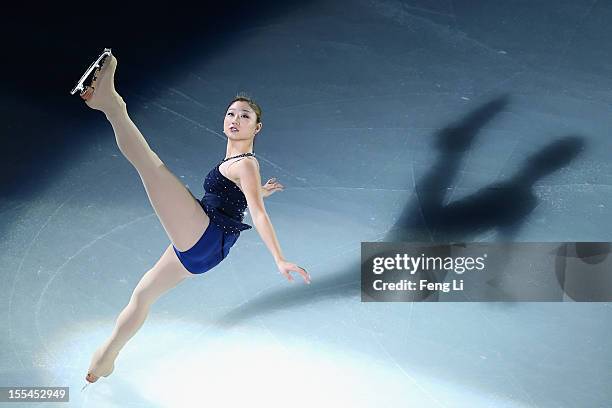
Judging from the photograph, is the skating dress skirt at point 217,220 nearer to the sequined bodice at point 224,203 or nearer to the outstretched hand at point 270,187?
the sequined bodice at point 224,203

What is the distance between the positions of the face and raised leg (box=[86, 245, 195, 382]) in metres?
0.59

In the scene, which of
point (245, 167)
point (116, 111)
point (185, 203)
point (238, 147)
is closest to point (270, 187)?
point (238, 147)

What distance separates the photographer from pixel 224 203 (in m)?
3.47

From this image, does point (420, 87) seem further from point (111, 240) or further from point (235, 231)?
point (111, 240)

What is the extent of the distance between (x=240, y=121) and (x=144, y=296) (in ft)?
2.92

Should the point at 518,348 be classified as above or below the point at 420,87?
below

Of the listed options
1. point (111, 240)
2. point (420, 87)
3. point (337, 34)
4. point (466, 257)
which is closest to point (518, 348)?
point (466, 257)

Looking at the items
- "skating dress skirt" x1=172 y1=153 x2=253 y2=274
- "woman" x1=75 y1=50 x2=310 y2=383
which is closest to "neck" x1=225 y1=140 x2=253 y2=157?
"woman" x1=75 y1=50 x2=310 y2=383

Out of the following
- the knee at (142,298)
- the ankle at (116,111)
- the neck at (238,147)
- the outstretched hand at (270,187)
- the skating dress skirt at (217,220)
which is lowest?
the knee at (142,298)

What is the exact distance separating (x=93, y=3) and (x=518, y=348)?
2761 mm

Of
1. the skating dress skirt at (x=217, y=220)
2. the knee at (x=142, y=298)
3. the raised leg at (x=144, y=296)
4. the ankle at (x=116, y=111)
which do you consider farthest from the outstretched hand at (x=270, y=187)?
the ankle at (x=116, y=111)

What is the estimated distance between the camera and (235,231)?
3531 millimetres

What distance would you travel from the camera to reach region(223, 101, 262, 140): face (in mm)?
3727

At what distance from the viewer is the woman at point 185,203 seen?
317cm
